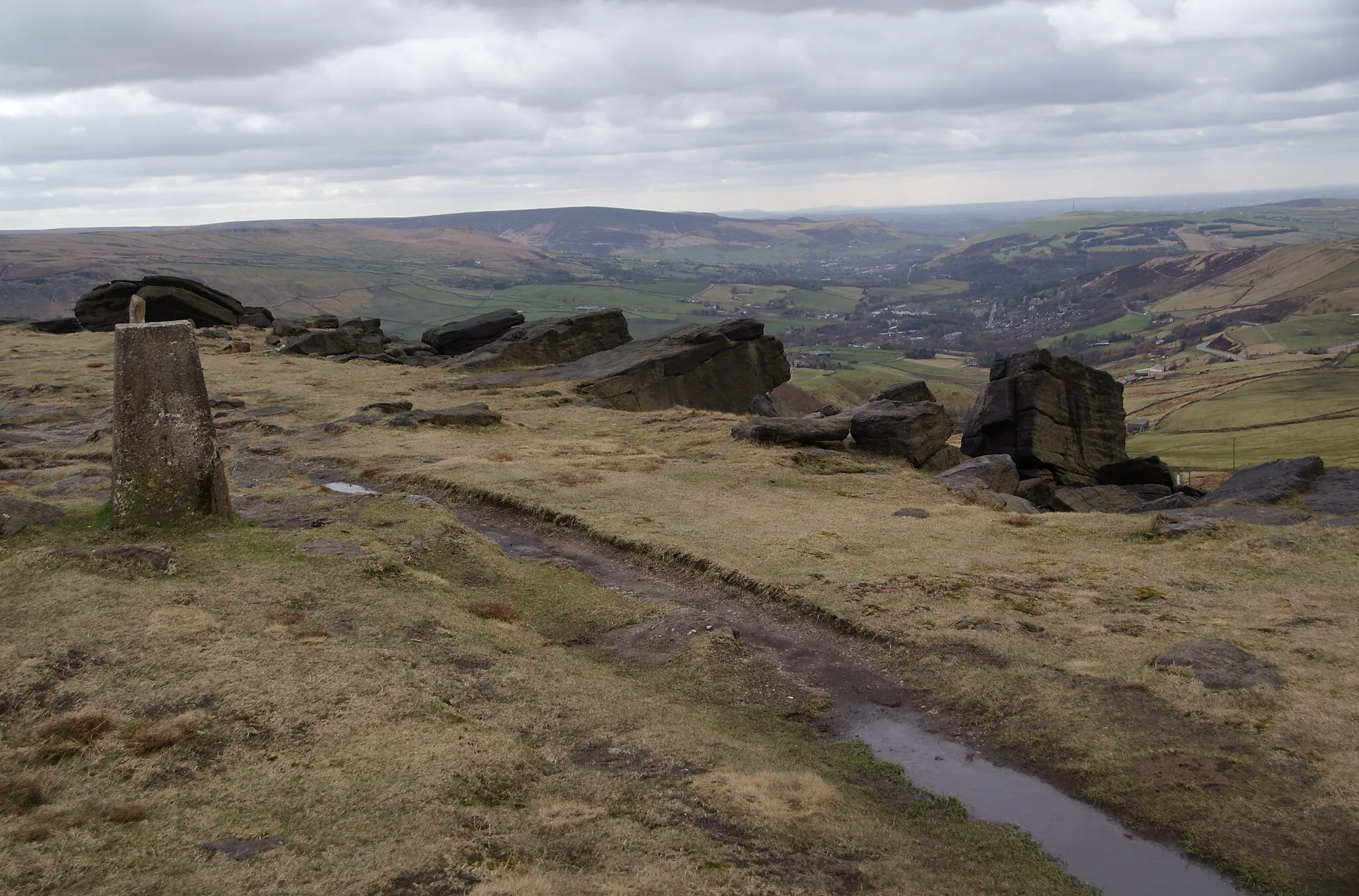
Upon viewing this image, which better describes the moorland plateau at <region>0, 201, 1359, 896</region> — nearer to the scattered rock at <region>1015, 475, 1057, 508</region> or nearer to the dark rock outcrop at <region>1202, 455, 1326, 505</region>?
the dark rock outcrop at <region>1202, 455, 1326, 505</region>

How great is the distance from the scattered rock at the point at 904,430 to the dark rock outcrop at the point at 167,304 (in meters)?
58.0

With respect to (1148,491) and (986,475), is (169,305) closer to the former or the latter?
(986,475)

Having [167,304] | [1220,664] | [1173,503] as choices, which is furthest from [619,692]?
[167,304]

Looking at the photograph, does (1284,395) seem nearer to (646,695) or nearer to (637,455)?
(637,455)

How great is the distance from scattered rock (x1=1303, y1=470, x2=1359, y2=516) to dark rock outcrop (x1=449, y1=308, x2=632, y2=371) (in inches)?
1604

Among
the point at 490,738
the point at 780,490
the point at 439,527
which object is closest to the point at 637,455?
the point at 780,490

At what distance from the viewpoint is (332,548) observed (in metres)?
21.0

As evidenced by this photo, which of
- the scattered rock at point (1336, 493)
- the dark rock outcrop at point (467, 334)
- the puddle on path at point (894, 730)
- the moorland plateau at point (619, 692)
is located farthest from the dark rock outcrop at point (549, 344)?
the scattered rock at point (1336, 493)

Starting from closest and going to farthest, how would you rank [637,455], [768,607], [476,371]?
[768,607] → [637,455] → [476,371]

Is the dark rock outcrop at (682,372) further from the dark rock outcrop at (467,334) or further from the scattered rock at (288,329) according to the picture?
the scattered rock at (288,329)

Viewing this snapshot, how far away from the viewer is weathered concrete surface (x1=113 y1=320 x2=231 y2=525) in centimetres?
1956

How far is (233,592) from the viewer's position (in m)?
17.4

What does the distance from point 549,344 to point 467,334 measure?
11150mm

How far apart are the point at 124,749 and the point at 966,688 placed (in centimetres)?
1297
